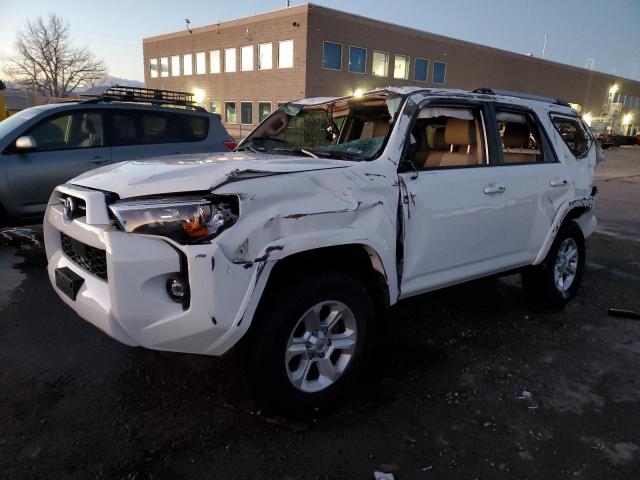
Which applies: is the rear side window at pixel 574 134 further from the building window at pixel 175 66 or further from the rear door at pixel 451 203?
the building window at pixel 175 66

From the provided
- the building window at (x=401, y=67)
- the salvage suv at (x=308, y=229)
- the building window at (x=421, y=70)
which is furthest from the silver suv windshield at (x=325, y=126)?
the building window at (x=421, y=70)

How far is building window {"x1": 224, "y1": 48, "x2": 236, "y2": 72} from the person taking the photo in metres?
32.9

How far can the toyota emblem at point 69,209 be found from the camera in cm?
256

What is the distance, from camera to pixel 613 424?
266cm

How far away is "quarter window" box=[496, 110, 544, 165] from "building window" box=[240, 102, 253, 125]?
30.2m

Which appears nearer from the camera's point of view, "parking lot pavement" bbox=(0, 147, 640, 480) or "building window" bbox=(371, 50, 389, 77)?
"parking lot pavement" bbox=(0, 147, 640, 480)

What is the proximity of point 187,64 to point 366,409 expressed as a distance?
38.7 metres

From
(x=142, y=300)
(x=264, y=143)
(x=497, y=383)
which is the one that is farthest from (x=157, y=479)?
(x=264, y=143)

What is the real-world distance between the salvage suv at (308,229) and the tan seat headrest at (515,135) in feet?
0.04

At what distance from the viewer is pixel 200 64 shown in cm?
3581

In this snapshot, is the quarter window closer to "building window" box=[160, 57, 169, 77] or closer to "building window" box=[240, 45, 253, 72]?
"building window" box=[240, 45, 253, 72]

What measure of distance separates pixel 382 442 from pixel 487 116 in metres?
2.38

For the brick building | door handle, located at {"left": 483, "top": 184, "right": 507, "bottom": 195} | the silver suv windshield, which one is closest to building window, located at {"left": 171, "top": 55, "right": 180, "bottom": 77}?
the brick building

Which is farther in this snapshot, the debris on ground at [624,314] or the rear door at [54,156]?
the rear door at [54,156]
